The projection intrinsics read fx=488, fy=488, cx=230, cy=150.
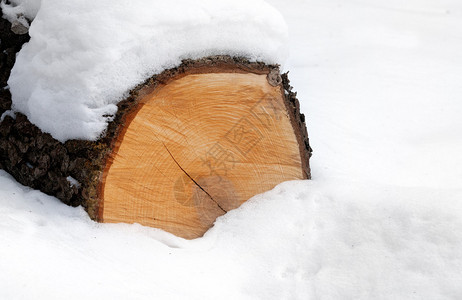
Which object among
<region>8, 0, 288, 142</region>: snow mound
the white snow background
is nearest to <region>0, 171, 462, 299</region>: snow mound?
the white snow background

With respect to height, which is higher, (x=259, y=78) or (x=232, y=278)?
(x=259, y=78)

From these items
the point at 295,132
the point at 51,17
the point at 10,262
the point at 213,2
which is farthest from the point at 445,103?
the point at 10,262

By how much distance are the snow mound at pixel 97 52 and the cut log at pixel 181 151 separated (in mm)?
48

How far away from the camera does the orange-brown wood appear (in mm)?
1832

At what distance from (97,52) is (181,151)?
1.61 ft

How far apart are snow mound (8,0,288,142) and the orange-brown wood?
10 centimetres

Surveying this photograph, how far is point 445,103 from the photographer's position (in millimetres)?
3168

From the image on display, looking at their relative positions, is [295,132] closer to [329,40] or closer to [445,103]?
[445,103]

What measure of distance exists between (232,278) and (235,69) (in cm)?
80

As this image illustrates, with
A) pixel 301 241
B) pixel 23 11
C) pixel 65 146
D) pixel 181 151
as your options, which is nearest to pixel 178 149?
pixel 181 151

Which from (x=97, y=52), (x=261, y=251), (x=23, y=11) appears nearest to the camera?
(x=97, y=52)

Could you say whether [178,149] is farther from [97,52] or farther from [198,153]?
[97,52]

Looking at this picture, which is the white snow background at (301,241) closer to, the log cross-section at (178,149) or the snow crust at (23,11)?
the log cross-section at (178,149)

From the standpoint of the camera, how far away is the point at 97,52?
1.72 m
